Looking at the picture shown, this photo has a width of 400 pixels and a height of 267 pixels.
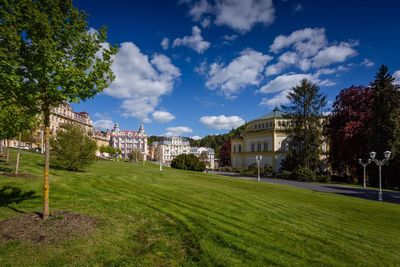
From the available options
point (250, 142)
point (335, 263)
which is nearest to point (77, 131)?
point (335, 263)

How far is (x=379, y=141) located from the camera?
37812 millimetres

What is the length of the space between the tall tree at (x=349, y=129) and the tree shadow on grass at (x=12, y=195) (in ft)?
139

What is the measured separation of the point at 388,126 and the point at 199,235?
130ft

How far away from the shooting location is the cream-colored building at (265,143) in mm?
57781

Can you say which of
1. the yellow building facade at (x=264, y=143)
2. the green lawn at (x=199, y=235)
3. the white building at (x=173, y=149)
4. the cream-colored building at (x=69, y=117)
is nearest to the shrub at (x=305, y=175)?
the yellow building facade at (x=264, y=143)

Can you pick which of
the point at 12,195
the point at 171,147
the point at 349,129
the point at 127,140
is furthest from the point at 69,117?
the point at 12,195

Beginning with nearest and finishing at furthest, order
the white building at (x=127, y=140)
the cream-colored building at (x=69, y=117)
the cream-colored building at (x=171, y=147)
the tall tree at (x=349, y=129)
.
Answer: the tall tree at (x=349, y=129) → the cream-colored building at (x=69, y=117) → the white building at (x=127, y=140) → the cream-colored building at (x=171, y=147)

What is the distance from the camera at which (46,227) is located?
7.27 m

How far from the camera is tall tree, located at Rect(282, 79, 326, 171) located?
4447cm

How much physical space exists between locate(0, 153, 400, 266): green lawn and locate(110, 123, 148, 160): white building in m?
145

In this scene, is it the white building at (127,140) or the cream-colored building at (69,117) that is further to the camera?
the white building at (127,140)

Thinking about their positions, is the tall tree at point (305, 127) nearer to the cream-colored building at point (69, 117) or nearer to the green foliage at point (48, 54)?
the green foliage at point (48, 54)

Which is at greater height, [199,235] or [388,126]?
[388,126]

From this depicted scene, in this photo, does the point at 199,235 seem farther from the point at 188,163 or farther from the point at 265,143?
the point at 265,143
